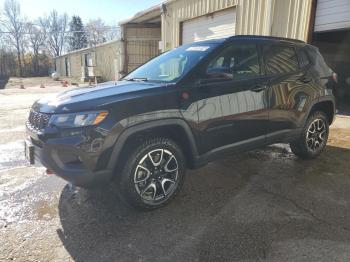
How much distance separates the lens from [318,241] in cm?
275

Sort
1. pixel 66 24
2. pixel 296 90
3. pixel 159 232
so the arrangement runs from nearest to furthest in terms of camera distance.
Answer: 1. pixel 159 232
2. pixel 296 90
3. pixel 66 24

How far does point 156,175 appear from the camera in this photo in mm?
3262

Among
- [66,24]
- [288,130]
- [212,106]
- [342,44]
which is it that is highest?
[66,24]

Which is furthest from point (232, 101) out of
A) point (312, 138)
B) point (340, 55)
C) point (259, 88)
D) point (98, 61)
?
point (98, 61)

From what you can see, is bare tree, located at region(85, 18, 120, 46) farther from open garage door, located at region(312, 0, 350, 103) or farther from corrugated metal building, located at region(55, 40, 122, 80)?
open garage door, located at region(312, 0, 350, 103)

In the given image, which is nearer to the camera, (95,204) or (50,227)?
(50,227)

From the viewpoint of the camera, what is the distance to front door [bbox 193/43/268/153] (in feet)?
11.2

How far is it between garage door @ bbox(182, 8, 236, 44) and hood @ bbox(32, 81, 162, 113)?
7701mm

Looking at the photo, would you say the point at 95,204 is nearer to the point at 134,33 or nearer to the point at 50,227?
the point at 50,227

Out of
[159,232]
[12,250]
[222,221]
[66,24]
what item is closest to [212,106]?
[222,221]

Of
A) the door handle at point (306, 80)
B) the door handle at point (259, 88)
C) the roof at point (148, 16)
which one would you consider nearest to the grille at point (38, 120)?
the door handle at point (259, 88)

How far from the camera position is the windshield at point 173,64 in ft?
11.5

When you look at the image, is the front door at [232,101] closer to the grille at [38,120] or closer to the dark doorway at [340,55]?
the grille at [38,120]

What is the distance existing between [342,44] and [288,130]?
12.2m
